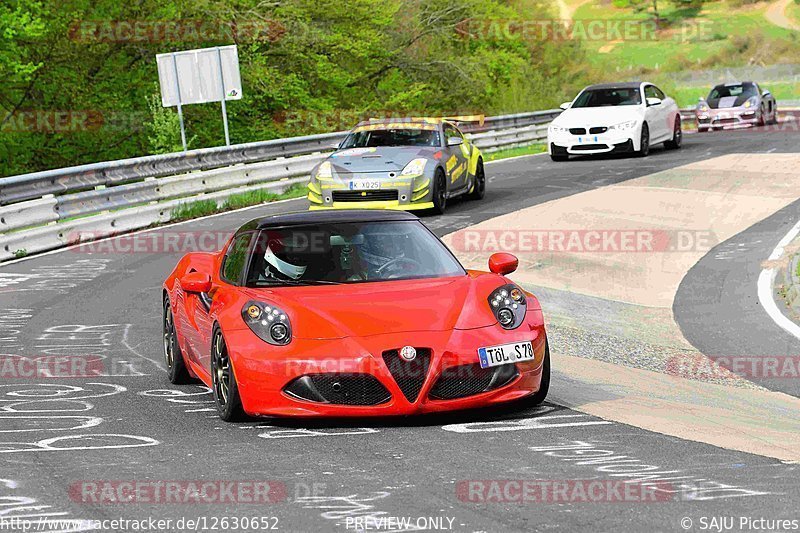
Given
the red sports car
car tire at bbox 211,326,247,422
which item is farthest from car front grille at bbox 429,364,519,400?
car tire at bbox 211,326,247,422

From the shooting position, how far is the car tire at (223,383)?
739 centimetres

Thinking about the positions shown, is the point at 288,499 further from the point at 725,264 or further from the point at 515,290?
the point at 725,264

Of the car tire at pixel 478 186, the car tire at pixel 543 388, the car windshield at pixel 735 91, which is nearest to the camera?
the car tire at pixel 543 388

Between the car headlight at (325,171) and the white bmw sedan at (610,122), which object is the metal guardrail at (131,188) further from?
the white bmw sedan at (610,122)

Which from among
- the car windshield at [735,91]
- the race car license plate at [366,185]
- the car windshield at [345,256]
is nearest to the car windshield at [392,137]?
the race car license plate at [366,185]

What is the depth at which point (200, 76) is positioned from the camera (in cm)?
2783

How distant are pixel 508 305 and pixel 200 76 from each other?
Answer: 2118 centimetres

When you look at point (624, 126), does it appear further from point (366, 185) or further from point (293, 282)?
point (293, 282)

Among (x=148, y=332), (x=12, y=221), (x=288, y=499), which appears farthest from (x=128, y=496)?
(x=12, y=221)

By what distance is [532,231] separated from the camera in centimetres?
1820

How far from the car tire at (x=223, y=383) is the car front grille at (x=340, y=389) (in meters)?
0.38

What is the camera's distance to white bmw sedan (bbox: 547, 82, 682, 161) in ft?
91.0

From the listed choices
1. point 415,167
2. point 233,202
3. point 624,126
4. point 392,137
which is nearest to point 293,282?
point 415,167

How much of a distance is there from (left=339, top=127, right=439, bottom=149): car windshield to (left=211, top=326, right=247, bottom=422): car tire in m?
12.7
